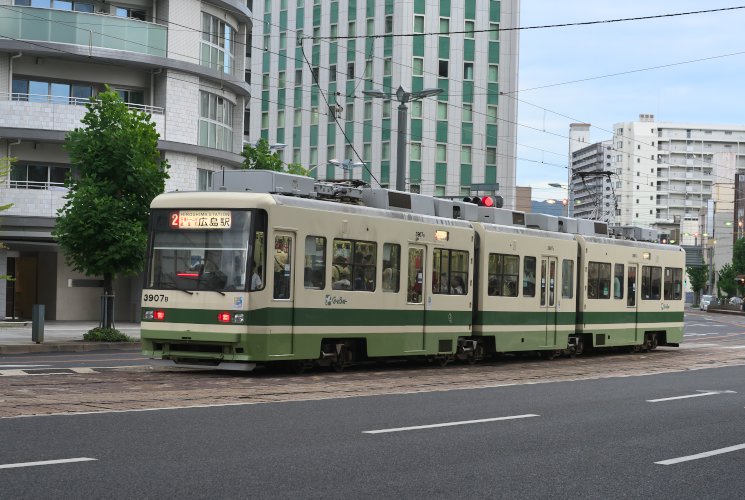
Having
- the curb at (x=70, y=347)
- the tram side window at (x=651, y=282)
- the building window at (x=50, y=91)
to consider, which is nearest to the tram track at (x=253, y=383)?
the tram side window at (x=651, y=282)

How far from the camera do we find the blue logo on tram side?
805 inches

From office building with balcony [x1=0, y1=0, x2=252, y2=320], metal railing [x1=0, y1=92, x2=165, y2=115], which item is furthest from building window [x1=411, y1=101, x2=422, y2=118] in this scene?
metal railing [x1=0, y1=92, x2=165, y2=115]

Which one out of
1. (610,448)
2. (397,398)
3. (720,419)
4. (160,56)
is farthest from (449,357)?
(160,56)

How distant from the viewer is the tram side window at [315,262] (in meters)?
20.0

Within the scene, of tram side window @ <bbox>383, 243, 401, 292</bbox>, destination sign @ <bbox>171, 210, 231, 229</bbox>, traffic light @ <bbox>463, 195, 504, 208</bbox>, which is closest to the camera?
destination sign @ <bbox>171, 210, 231, 229</bbox>

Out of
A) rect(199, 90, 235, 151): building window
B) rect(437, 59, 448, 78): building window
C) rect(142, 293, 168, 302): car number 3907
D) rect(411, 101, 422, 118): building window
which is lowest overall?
rect(142, 293, 168, 302): car number 3907

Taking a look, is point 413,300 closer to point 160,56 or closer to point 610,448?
point 610,448

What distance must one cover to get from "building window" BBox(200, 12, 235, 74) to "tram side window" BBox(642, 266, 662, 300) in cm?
2073

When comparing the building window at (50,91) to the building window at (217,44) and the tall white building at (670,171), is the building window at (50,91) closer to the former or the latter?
the building window at (217,44)

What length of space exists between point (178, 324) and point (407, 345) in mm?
5160

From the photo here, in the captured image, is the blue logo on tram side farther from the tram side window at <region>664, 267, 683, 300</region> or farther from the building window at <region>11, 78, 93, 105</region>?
the building window at <region>11, 78, 93, 105</region>

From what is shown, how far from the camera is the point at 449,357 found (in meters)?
24.8

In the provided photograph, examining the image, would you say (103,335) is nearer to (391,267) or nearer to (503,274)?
(503,274)

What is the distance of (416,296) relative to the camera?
23.0m
